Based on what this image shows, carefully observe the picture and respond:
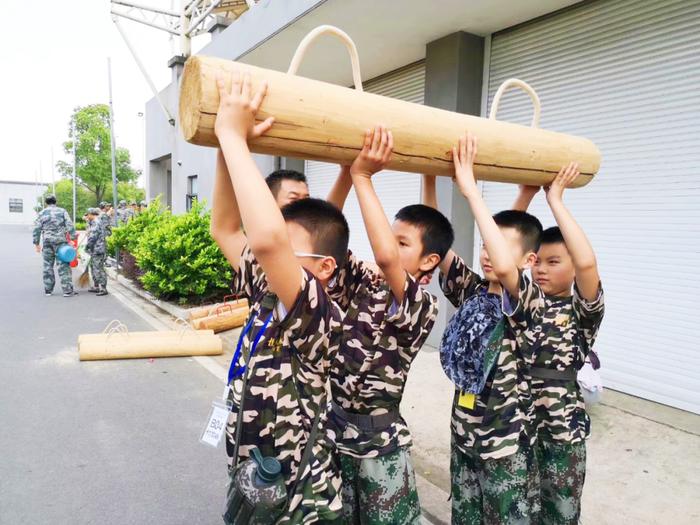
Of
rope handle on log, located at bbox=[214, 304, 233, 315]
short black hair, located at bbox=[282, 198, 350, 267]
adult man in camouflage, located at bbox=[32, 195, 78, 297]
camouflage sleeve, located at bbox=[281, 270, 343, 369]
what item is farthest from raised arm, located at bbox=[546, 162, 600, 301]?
adult man in camouflage, located at bbox=[32, 195, 78, 297]

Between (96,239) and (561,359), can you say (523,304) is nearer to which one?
(561,359)

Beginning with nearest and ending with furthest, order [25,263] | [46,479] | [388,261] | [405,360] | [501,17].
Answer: [388,261] < [405,360] < [46,479] < [501,17] < [25,263]

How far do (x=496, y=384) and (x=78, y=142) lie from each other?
151ft

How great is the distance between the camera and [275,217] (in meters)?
1.31

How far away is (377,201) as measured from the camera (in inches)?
62.7

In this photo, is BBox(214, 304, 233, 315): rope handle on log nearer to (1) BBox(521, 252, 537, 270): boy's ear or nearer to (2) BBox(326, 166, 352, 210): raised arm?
(2) BBox(326, 166, 352, 210): raised arm

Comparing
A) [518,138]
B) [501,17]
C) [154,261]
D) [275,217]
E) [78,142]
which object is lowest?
[154,261]

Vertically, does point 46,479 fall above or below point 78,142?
below

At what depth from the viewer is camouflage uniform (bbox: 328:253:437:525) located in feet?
5.92

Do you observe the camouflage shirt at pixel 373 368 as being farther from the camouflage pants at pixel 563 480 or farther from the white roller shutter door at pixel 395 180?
the white roller shutter door at pixel 395 180

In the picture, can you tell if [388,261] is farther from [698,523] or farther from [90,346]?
[90,346]

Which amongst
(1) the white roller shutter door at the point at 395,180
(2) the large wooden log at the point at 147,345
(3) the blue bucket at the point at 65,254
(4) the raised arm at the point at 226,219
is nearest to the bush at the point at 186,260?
(2) the large wooden log at the point at 147,345

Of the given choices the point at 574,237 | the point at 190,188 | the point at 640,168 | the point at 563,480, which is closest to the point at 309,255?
the point at 574,237

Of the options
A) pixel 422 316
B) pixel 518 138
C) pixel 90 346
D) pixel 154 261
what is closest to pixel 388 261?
pixel 422 316
